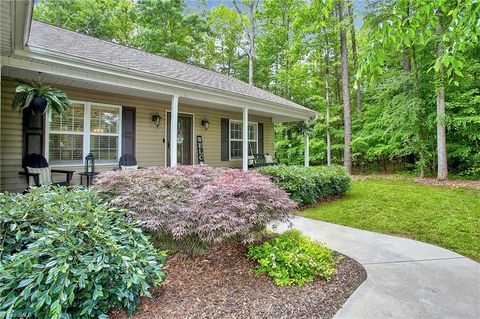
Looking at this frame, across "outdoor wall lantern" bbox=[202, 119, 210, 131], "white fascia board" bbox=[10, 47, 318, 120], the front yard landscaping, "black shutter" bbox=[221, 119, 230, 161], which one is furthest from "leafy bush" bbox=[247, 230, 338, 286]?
"black shutter" bbox=[221, 119, 230, 161]

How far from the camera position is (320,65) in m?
16.6

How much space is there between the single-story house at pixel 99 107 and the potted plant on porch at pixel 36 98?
0.26m

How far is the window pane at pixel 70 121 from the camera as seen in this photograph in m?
5.97

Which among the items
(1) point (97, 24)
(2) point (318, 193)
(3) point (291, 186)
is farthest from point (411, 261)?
(1) point (97, 24)

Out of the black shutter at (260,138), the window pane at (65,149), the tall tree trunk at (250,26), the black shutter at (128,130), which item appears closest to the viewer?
the window pane at (65,149)

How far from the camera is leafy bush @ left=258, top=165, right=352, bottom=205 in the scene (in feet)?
20.9

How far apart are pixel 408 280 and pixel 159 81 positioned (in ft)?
17.9

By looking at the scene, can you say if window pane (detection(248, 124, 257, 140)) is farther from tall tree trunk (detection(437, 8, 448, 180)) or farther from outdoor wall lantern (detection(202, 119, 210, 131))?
tall tree trunk (detection(437, 8, 448, 180))

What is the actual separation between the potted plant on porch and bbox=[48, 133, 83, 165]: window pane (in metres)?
1.34

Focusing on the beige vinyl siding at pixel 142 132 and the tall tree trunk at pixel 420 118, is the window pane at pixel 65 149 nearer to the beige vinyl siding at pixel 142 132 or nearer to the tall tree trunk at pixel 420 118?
the beige vinyl siding at pixel 142 132

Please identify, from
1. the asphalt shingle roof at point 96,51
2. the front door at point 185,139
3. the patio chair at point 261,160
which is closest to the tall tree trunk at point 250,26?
the patio chair at point 261,160

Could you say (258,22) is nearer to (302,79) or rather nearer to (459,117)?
(302,79)

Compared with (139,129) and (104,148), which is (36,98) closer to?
(104,148)

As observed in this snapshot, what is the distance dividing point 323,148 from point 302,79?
412cm
